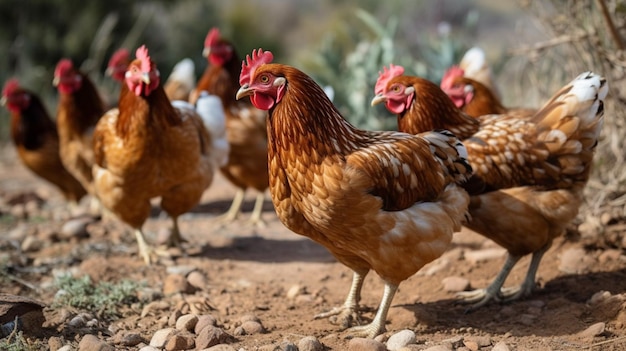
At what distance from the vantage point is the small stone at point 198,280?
5.08 meters

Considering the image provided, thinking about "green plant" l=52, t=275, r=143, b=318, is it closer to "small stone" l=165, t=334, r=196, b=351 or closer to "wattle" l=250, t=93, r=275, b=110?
"small stone" l=165, t=334, r=196, b=351

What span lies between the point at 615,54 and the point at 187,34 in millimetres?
12042

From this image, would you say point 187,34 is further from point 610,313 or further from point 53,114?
point 610,313

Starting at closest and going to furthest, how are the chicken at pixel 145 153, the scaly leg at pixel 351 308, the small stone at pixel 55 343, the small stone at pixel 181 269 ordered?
the small stone at pixel 55 343
the scaly leg at pixel 351 308
the chicken at pixel 145 153
the small stone at pixel 181 269

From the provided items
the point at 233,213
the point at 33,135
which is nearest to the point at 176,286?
the point at 233,213

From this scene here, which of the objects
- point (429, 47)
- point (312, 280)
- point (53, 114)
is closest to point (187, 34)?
point (53, 114)

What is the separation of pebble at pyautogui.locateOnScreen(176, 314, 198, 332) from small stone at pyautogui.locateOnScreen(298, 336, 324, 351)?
0.79 meters

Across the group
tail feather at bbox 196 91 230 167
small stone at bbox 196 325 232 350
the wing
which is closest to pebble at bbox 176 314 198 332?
small stone at bbox 196 325 232 350

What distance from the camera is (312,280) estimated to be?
533 centimetres

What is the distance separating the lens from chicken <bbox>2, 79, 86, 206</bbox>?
767cm

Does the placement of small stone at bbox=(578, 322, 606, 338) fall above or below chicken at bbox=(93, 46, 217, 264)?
below

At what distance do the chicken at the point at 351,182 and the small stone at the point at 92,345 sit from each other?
119cm

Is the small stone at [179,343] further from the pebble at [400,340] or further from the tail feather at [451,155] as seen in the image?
the tail feather at [451,155]

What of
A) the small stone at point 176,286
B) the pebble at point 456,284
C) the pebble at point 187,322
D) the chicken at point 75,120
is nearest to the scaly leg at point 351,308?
the pebble at point 187,322
